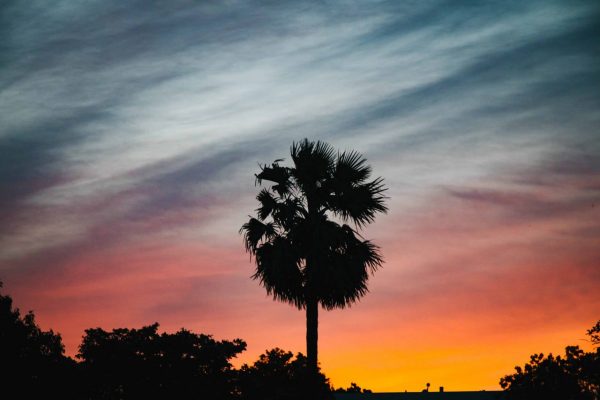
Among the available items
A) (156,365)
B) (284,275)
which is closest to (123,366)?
(156,365)

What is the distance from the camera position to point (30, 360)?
136ft

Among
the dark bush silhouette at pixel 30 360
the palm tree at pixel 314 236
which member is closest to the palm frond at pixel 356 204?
the palm tree at pixel 314 236

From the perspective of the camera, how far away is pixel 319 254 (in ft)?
98.1

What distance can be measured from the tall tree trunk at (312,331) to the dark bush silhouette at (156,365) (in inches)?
529

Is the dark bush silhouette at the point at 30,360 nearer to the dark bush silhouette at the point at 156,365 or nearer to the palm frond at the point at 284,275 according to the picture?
the dark bush silhouette at the point at 156,365

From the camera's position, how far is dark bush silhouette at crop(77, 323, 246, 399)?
134 feet

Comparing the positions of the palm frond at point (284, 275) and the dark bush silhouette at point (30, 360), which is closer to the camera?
the palm frond at point (284, 275)

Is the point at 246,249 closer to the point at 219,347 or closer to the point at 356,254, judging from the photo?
the point at 356,254

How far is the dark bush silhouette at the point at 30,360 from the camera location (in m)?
40.2

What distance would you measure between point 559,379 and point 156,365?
69.1ft

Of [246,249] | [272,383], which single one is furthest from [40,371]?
[246,249]

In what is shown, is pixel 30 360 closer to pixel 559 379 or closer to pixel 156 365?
pixel 156 365

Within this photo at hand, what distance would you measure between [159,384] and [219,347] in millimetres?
3656

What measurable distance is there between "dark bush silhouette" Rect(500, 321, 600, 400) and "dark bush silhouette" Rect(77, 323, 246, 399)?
631 inches
